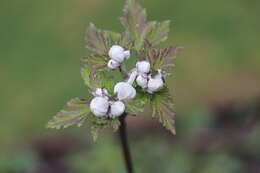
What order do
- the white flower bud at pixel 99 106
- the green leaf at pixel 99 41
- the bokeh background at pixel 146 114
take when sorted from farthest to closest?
the bokeh background at pixel 146 114
the green leaf at pixel 99 41
the white flower bud at pixel 99 106

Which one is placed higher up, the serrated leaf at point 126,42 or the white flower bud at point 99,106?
the serrated leaf at point 126,42

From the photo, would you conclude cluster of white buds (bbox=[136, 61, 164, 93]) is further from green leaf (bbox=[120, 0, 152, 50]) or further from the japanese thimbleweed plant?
green leaf (bbox=[120, 0, 152, 50])

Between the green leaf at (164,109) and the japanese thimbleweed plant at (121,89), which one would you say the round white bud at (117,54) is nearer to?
the japanese thimbleweed plant at (121,89)

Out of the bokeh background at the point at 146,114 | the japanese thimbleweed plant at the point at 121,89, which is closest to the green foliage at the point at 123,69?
the japanese thimbleweed plant at the point at 121,89

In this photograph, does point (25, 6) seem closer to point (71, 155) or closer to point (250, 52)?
point (71, 155)

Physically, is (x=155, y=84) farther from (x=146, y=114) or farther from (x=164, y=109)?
(x=146, y=114)

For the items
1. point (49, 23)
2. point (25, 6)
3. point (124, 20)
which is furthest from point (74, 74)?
point (124, 20)

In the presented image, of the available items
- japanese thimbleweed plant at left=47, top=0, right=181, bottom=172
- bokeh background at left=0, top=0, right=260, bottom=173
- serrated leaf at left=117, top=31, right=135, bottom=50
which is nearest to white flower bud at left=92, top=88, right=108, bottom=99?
japanese thimbleweed plant at left=47, top=0, right=181, bottom=172

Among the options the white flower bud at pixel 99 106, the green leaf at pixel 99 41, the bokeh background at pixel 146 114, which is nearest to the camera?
the white flower bud at pixel 99 106
